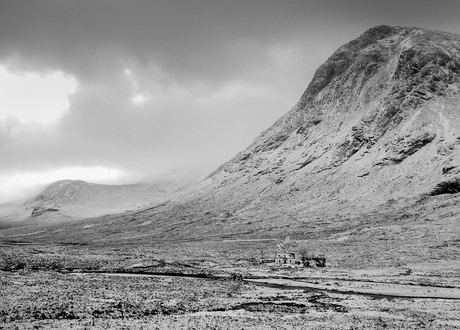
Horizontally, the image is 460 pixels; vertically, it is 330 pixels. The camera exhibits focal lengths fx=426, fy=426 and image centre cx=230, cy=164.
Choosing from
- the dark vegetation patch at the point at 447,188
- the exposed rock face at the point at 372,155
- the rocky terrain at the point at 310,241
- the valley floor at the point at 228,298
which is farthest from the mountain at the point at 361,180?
the valley floor at the point at 228,298

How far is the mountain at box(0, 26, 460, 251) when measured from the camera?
11819 cm

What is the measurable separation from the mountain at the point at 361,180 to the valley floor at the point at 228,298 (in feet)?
132

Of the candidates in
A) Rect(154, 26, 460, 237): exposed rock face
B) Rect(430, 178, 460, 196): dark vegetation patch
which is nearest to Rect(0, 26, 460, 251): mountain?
Rect(430, 178, 460, 196): dark vegetation patch

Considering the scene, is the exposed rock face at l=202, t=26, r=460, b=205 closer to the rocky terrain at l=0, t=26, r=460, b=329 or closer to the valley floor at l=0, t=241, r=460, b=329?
the rocky terrain at l=0, t=26, r=460, b=329

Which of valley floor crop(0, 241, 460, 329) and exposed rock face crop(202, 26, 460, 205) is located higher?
exposed rock face crop(202, 26, 460, 205)

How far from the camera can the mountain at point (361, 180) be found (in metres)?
118

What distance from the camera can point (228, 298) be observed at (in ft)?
125

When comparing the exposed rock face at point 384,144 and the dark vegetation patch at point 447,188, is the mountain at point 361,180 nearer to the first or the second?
the dark vegetation patch at point 447,188

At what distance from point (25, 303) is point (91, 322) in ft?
26.4

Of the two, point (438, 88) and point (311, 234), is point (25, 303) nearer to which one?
point (311, 234)

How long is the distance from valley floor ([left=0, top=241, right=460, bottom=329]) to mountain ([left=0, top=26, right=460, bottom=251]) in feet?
132

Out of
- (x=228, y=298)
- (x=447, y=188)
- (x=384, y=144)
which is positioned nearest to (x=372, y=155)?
(x=384, y=144)

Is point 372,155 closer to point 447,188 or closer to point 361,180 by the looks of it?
point 361,180

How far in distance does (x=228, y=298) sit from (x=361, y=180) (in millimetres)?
119076
